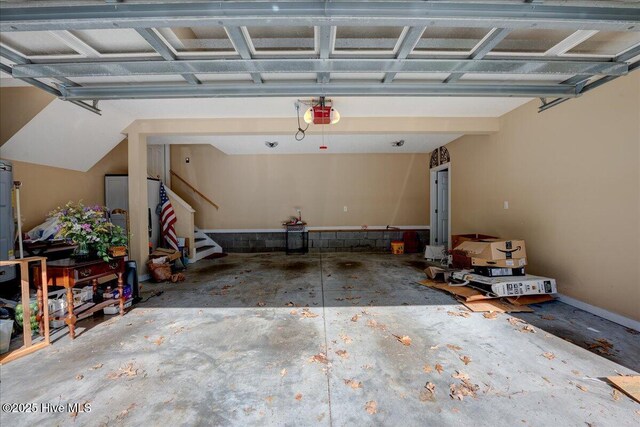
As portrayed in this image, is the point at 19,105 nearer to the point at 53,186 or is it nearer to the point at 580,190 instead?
the point at 53,186

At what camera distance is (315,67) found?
2439 mm

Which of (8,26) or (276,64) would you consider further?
(276,64)

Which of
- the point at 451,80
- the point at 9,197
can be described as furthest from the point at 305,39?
the point at 9,197

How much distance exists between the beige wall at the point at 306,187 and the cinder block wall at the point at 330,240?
0.31 meters

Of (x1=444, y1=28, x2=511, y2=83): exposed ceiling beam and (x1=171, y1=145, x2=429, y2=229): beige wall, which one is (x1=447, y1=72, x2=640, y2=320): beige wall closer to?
(x1=444, y1=28, x2=511, y2=83): exposed ceiling beam

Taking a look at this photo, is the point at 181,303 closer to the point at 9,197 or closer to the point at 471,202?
the point at 9,197

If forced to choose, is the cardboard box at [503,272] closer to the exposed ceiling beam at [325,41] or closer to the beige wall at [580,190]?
the beige wall at [580,190]

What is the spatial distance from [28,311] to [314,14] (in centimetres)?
351

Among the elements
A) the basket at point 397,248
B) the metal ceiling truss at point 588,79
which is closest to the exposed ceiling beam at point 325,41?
the metal ceiling truss at point 588,79

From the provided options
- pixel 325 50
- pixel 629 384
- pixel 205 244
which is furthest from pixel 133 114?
pixel 629 384

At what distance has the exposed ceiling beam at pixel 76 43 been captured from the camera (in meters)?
2.08

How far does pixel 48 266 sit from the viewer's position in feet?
8.68

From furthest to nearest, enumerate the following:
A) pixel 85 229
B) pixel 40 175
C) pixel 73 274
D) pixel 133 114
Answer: pixel 133 114, pixel 40 175, pixel 85 229, pixel 73 274

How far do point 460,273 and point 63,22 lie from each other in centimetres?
500
